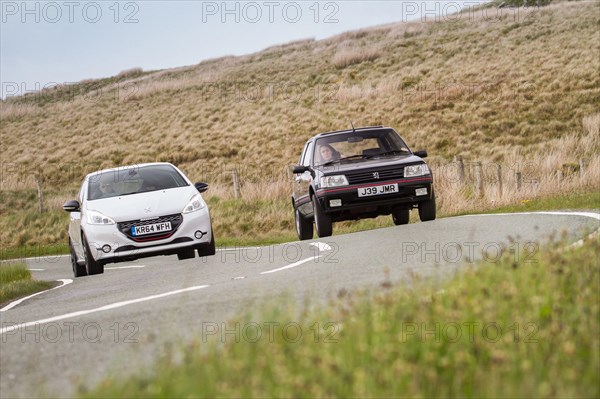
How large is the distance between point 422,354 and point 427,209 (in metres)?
11.2

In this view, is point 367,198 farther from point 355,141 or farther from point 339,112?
point 339,112

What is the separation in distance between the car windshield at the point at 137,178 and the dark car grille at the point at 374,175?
2.69 metres

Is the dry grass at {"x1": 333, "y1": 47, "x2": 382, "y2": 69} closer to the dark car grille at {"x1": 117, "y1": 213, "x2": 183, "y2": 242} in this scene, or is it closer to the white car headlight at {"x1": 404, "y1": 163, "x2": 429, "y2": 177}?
the white car headlight at {"x1": 404, "y1": 163, "x2": 429, "y2": 177}

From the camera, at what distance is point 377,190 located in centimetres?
1485

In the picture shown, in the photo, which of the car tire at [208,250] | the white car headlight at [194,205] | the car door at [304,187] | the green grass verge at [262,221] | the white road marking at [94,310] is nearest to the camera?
the white road marking at [94,310]

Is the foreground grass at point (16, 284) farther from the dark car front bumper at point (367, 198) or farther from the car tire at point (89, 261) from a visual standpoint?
the dark car front bumper at point (367, 198)

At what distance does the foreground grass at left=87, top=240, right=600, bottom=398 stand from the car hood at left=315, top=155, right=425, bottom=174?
8584 millimetres

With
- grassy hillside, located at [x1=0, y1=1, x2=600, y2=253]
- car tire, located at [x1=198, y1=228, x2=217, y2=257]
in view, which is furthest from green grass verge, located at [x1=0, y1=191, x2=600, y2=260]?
car tire, located at [x1=198, y1=228, x2=217, y2=257]

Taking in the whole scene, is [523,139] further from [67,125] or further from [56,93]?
[56,93]

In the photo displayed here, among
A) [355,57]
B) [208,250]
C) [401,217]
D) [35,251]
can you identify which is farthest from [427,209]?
Result: [355,57]

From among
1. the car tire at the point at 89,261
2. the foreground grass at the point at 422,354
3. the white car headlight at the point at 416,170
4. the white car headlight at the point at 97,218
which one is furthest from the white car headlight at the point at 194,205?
the foreground grass at the point at 422,354

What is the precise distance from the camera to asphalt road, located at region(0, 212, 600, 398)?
A: 623cm

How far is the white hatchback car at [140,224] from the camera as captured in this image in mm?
13258

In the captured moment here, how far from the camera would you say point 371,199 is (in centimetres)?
1488
